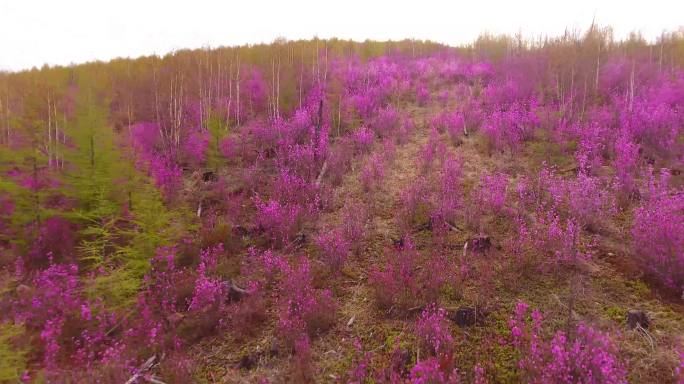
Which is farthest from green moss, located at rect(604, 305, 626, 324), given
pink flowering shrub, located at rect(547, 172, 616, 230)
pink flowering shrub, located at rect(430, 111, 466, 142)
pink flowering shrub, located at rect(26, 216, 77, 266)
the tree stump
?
pink flowering shrub, located at rect(26, 216, 77, 266)

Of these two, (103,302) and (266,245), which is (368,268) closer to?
(266,245)

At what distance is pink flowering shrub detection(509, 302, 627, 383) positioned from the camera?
3100 mm

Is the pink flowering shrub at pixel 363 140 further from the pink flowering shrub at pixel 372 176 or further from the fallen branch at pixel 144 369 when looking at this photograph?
the fallen branch at pixel 144 369

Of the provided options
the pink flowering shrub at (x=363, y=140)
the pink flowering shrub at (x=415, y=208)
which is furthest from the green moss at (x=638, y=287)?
the pink flowering shrub at (x=363, y=140)

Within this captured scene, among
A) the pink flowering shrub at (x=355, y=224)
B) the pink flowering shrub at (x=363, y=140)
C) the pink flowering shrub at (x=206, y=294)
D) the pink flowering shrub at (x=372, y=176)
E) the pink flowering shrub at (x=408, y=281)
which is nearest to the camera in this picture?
the pink flowering shrub at (x=408, y=281)

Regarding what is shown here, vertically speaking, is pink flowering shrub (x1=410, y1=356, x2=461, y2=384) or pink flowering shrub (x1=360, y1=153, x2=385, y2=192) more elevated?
pink flowering shrub (x1=360, y1=153, x2=385, y2=192)

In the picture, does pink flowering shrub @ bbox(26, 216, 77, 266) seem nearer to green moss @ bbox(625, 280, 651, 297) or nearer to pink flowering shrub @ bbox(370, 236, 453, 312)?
pink flowering shrub @ bbox(370, 236, 453, 312)

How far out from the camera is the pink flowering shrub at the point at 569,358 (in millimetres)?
3100

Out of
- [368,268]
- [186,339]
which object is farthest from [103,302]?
[368,268]

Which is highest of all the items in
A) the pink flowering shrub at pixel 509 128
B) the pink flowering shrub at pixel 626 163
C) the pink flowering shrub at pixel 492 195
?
the pink flowering shrub at pixel 509 128

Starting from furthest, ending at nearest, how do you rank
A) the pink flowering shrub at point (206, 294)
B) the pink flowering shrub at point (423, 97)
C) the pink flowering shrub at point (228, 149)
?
the pink flowering shrub at point (423, 97), the pink flowering shrub at point (228, 149), the pink flowering shrub at point (206, 294)

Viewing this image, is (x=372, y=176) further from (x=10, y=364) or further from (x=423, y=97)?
(x=423, y=97)

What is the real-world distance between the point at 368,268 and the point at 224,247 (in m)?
2.85

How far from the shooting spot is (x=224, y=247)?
20.9ft
